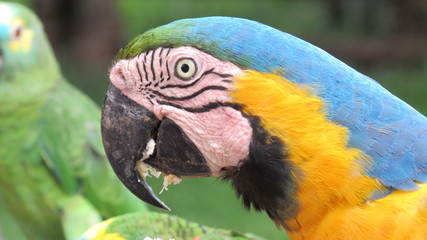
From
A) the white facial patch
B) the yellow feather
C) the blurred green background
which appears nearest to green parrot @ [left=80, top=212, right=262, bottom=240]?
the yellow feather

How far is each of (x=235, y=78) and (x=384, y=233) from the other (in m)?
0.43

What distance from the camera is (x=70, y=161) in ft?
8.57

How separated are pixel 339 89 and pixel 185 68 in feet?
1.07

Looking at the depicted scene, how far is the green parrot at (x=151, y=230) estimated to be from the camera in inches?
62.7

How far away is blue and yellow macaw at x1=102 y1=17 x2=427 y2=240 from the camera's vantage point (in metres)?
1.27

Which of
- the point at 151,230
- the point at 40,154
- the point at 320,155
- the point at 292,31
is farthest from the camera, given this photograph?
the point at 292,31

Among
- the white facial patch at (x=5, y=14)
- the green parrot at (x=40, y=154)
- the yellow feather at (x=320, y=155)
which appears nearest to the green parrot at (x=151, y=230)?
the yellow feather at (x=320, y=155)

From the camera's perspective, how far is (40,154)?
2.63 metres

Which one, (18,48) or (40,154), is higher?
(18,48)

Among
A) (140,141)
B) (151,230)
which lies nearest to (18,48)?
(151,230)

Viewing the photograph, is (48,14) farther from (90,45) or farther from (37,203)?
(37,203)

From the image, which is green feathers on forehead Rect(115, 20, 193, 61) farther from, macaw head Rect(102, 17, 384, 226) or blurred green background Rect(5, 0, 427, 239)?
blurred green background Rect(5, 0, 427, 239)

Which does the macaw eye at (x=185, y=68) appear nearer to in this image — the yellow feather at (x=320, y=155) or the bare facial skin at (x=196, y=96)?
the bare facial skin at (x=196, y=96)

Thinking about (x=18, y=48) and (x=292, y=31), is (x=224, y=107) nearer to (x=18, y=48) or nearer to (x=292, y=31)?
(x=18, y=48)
